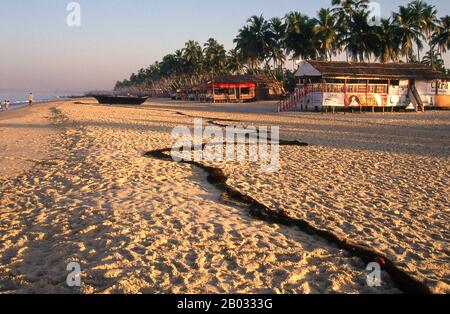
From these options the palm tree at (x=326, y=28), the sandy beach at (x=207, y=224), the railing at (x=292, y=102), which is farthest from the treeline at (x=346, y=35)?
the sandy beach at (x=207, y=224)

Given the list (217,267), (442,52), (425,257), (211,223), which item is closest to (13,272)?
(217,267)

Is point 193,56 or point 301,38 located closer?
point 301,38

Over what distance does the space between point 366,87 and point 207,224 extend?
28225 mm

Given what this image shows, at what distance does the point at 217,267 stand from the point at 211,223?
1444 millimetres

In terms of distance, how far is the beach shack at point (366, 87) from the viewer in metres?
29.2

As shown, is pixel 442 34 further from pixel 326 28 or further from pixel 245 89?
pixel 245 89

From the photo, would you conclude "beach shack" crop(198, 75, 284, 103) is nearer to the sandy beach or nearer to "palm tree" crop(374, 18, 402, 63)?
"palm tree" crop(374, 18, 402, 63)

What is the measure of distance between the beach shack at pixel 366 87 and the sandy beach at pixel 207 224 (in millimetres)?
18828

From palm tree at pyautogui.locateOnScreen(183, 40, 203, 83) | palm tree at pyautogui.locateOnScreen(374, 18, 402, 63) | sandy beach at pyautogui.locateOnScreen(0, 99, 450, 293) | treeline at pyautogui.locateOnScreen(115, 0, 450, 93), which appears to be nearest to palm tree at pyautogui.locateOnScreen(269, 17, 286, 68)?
treeline at pyautogui.locateOnScreen(115, 0, 450, 93)

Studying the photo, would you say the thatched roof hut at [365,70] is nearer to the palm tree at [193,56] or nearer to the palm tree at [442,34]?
the palm tree at [442,34]

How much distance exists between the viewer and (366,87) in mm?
30422

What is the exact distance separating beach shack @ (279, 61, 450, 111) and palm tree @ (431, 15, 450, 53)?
23.3 m

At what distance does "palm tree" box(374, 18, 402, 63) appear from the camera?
4403cm

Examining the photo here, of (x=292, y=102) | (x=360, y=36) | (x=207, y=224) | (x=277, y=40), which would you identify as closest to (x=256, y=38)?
(x=277, y=40)
